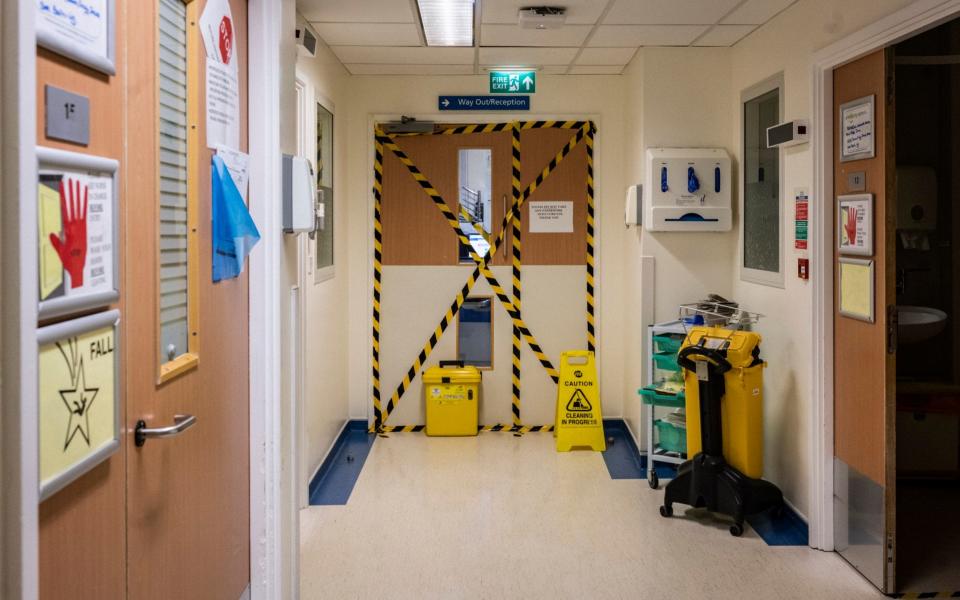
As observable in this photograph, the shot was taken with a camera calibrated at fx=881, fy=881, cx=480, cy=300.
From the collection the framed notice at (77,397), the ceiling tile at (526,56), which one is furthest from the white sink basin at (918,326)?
the framed notice at (77,397)

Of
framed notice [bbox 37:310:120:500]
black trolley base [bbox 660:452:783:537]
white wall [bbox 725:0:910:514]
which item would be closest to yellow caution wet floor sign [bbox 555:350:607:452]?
white wall [bbox 725:0:910:514]

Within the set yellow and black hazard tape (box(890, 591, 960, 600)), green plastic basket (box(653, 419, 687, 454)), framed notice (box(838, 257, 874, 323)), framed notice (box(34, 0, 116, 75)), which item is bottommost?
yellow and black hazard tape (box(890, 591, 960, 600))

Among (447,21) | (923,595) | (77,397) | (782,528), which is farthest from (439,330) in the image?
(77,397)

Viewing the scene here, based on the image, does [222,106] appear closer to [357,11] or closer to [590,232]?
[357,11]

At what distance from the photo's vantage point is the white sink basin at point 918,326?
4941mm

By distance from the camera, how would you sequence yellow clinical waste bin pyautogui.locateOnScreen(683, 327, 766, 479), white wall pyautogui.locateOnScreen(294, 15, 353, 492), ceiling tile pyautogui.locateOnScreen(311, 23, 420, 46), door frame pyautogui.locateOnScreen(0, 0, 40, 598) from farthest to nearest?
ceiling tile pyautogui.locateOnScreen(311, 23, 420, 46)
white wall pyautogui.locateOnScreen(294, 15, 353, 492)
yellow clinical waste bin pyautogui.locateOnScreen(683, 327, 766, 479)
door frame pyautogui.locateOnScreen(0, 0, 40, 598)

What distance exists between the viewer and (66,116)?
1536mm

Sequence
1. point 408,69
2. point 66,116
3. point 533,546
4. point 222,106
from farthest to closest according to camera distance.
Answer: point 408,69, point 533,546, point 222,106, point 66,116

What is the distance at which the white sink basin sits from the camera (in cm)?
494

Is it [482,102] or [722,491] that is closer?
[722,491]

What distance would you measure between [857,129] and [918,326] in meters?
1.60

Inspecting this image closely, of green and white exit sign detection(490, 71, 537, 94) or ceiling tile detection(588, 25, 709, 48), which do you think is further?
green and white exit sign detection(490, 71, 537, 94)

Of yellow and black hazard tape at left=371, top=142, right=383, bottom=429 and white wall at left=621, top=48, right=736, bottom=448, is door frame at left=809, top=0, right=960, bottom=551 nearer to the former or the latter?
white wall at left=621, top=48, right=736, bottom=448

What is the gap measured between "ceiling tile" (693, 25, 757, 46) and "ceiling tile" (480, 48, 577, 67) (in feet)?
2.70
